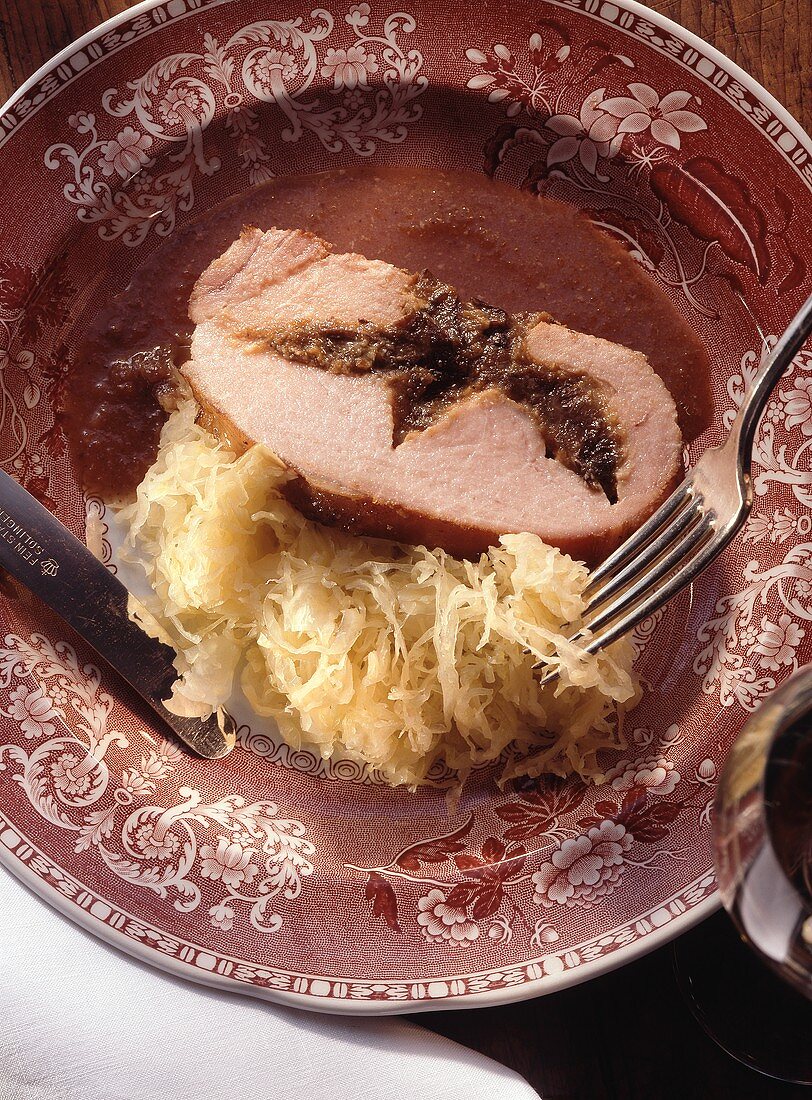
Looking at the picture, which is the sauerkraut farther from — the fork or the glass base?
the glass base

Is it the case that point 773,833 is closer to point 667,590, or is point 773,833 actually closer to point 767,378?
point 667,590

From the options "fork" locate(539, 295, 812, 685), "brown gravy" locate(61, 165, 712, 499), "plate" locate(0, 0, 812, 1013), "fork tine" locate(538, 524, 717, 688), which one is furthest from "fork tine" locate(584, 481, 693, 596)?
"brown gravy" locate(61, 165, 712, 499)

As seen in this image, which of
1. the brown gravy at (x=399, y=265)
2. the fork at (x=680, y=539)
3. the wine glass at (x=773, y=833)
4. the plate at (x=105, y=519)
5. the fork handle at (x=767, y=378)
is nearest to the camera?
the wine glass at (x=773, y=833)

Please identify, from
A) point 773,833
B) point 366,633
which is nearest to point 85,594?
point 366,633

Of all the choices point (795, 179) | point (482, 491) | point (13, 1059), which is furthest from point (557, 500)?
point (13, 1059)

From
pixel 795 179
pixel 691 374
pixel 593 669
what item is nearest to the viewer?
pixel 593 669

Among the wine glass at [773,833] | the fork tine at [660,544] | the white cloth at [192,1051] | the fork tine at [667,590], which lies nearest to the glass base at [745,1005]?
the white cloth at [192,1051]

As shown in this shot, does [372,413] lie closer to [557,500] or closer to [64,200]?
[557,500]

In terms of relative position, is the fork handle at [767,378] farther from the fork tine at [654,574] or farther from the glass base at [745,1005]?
the glass base at [745,1005]
